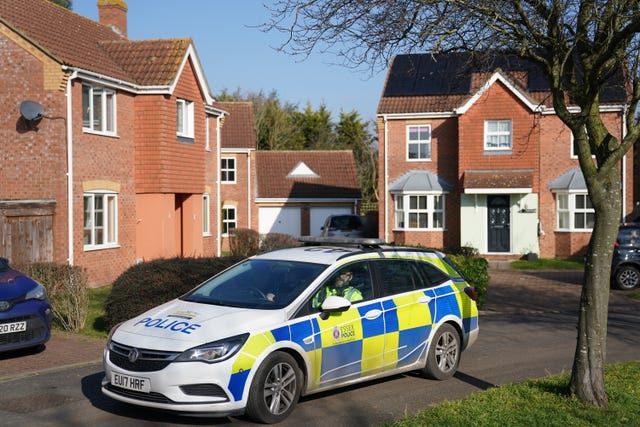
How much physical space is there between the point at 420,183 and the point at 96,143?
45.2 ft

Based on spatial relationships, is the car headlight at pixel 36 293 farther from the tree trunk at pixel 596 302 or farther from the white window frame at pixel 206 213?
the white window frame at pixel 206 213

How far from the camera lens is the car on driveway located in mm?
10125

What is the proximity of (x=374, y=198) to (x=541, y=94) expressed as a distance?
27760 millimetres

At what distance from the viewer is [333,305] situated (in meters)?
7.62

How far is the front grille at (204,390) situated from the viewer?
6.85 metres

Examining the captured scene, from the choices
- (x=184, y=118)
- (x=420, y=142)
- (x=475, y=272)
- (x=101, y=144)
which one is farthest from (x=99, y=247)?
(x=420, y=142)

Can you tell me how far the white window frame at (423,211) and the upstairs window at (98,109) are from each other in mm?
12862

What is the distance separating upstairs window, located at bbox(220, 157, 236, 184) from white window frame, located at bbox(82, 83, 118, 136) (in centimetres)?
1948

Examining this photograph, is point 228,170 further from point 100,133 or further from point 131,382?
point 131,382

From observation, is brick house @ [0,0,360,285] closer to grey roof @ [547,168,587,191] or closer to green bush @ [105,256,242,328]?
green bush @ [105,256,242,328]

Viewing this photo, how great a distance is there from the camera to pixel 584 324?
7.49 metres

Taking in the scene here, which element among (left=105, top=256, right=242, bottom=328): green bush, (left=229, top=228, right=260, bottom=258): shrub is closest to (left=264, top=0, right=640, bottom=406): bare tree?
(left=105, top=256, right=242, bottom=328): green bush

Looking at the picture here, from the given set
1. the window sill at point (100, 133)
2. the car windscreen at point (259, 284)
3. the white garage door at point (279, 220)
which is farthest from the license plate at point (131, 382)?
the white garage door at point (279, 220)

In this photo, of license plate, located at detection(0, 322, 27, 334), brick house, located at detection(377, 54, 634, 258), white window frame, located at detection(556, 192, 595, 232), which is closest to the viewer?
license plate, located at detection(0, 322, 27, 334)
